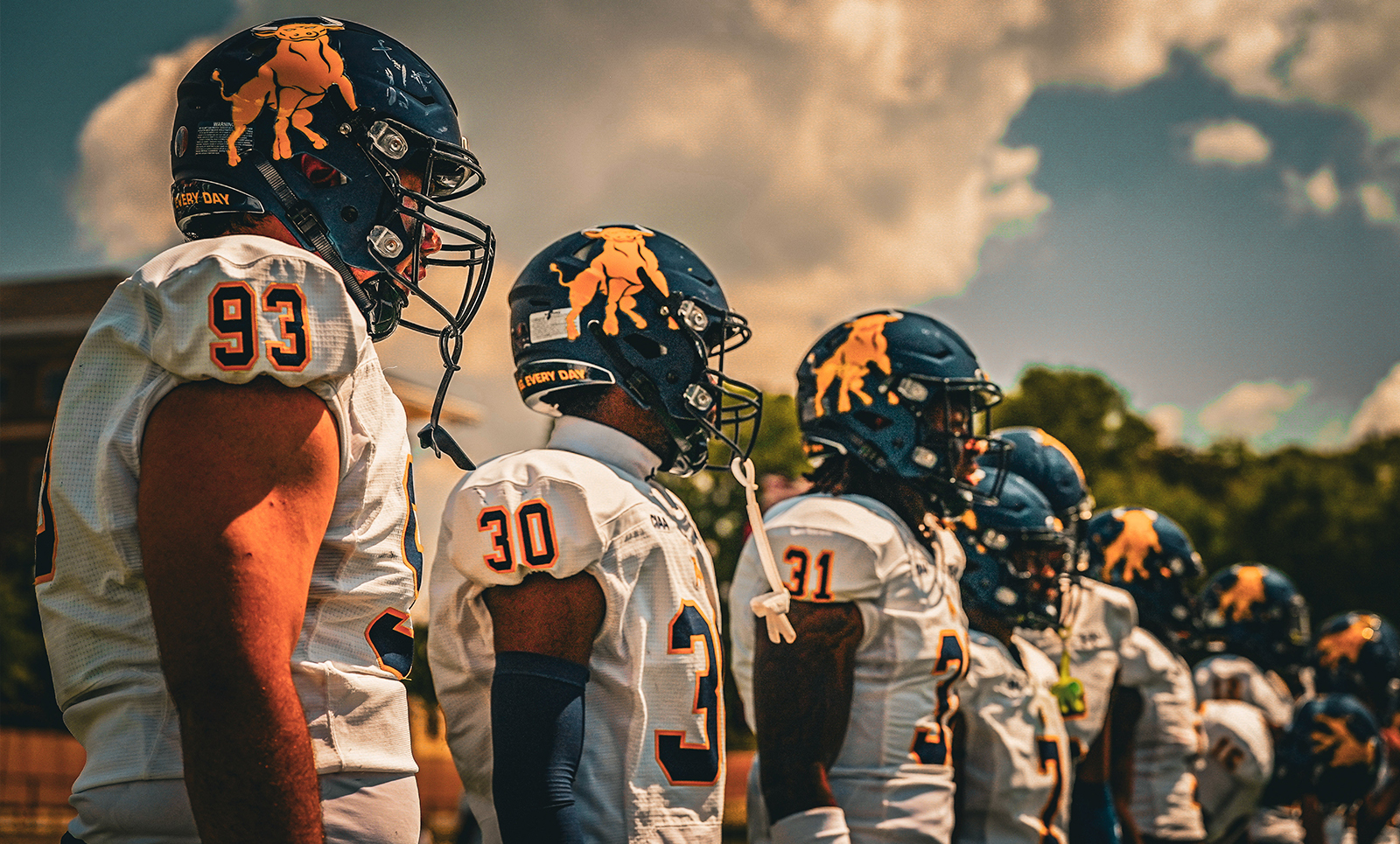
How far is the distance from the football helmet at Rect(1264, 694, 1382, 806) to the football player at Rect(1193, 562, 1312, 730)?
553 millimetres

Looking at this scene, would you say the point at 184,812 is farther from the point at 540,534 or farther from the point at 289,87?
the point at 289,87

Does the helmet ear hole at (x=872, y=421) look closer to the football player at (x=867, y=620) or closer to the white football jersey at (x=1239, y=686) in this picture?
the football player at (x=867, y=620)

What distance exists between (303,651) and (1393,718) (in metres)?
13.4

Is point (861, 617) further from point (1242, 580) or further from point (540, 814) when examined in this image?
point (1242, 580)

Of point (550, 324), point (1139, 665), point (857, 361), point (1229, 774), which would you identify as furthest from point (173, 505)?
point (1229, 774)

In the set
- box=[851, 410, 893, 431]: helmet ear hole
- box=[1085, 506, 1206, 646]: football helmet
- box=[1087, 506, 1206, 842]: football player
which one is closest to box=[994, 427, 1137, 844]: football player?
box=[1087, 506, 1206, 842]: football player

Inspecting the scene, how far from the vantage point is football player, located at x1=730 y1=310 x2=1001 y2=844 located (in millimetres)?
4320

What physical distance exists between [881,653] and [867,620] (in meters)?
0.13

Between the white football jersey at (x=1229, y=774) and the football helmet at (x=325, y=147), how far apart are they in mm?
8707

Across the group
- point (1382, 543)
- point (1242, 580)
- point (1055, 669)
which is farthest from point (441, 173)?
point (1382, 543)

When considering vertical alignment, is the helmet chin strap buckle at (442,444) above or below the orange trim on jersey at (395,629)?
above

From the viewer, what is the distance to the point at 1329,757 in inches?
416

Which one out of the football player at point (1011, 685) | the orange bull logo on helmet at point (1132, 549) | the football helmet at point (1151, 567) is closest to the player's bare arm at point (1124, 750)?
the football helmet at point (1151, 567)

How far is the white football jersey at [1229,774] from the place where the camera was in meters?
9.86
